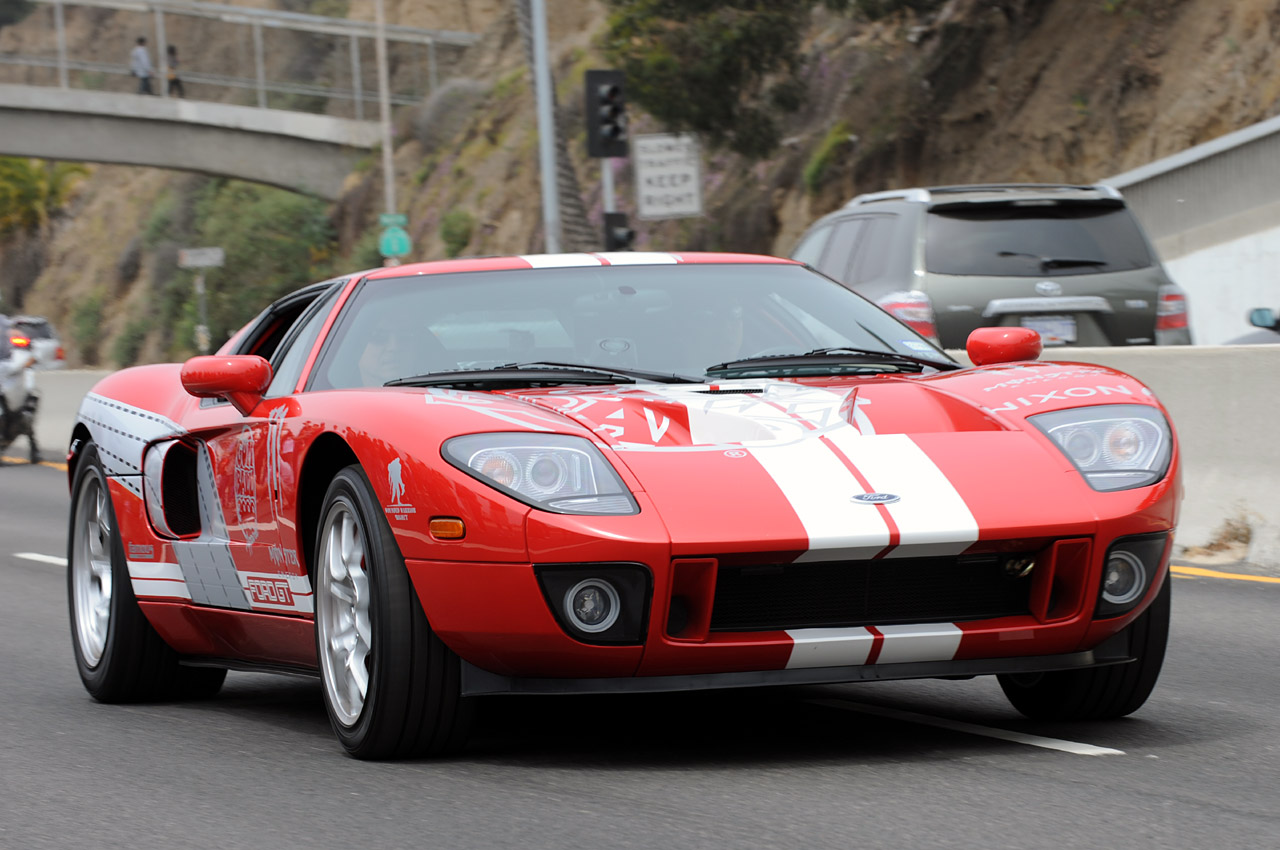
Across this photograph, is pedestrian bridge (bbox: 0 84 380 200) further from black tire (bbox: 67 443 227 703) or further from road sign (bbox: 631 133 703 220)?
black tire (bbox: 67 443 227 703)

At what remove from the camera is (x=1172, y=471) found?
16.7 ft

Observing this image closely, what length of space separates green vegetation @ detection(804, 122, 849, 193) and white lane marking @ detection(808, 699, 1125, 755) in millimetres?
26116

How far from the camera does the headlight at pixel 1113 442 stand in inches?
196

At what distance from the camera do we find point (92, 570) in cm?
718

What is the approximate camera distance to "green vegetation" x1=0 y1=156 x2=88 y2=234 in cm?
7681

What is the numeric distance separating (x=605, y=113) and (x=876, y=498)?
1740cm

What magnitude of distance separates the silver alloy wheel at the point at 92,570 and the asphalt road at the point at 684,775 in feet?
→ 0.88

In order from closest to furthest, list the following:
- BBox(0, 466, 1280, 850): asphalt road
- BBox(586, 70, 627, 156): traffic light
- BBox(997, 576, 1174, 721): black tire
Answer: BBox(0, 466, 1280, 850): asphalt road
BBox(997, 576, 1174, 721): black tire
BBox(586, 70, 627, 156): traffic light

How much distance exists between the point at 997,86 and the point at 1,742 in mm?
24391

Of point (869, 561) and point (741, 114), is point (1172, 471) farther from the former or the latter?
point (741, 114)

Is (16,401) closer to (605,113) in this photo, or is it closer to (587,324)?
(605,113)

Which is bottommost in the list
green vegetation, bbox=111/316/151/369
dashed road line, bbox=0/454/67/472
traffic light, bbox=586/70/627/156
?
green vegetation, bbox=111/316/151/369

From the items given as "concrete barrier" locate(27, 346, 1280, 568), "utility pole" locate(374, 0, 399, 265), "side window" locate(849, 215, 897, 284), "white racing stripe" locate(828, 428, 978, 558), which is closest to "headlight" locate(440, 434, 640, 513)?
"white racing stripe" locate(828, 428, 978, 558)

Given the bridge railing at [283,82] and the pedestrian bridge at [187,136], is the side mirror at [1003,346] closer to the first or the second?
the bridge railing at [283,82]
